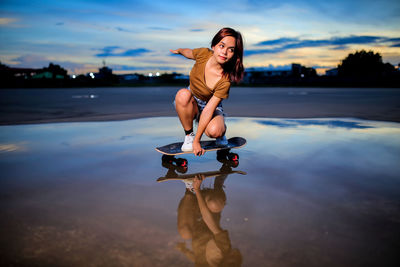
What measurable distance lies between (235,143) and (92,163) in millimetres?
1759

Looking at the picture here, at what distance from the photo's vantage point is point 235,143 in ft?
11.7

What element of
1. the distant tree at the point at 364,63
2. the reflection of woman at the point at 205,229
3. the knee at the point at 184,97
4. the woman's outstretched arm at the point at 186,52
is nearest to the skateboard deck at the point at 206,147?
the knee at the point at 184,97

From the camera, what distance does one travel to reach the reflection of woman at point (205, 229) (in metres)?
1.44

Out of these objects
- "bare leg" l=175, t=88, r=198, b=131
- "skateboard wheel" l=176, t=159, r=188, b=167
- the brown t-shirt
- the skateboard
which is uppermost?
the brown t-shirt

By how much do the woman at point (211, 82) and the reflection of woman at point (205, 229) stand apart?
0.86 m

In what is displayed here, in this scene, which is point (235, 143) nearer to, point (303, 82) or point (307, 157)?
point (307, 157)

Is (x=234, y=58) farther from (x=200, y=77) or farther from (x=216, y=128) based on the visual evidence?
(x=216, y=128)

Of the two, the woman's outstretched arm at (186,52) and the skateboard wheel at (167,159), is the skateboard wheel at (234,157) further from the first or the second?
the woman's outstretched arm at (186,52)

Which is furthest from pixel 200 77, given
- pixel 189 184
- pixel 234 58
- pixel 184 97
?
pixel 189 184

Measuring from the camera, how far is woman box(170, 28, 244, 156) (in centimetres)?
295

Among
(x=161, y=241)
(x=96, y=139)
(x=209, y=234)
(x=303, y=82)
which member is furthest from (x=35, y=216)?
(x=303, y=82)

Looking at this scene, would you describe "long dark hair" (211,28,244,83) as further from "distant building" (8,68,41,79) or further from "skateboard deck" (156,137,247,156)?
"distant building" (8,68,41,79)

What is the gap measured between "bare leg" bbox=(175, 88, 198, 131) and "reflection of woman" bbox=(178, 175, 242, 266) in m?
1.23

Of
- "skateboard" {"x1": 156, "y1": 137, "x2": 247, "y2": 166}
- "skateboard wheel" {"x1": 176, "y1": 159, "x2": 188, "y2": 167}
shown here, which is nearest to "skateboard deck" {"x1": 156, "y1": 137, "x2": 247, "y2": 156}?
"skateboard" {"x1": 156, "y1": 137, "x2": 247, "y2": 166}
